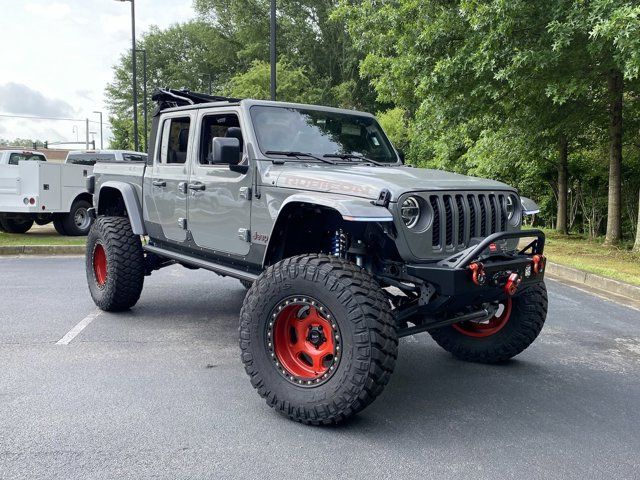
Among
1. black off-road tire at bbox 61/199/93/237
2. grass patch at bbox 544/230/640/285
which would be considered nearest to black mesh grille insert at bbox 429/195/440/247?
grass patch at bbox 544/230/640/285

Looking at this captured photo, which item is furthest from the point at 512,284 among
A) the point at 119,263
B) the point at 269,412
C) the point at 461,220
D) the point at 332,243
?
the point at 119,263

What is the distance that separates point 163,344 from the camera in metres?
5.33

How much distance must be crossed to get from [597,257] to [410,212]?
8.59 meters

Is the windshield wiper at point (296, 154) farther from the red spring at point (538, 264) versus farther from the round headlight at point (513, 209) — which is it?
the red spring at point (538, 264)

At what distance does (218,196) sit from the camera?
4.84m

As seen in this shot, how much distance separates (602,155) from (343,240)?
13.8 m

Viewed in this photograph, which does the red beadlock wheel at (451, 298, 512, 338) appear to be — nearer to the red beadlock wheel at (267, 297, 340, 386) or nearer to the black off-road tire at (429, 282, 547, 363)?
the black off-road tire at (429, 282, 547, 363)

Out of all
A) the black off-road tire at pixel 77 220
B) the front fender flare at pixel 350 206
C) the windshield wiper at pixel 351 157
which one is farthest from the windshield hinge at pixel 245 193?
the black off-road tire at pixel 77 220

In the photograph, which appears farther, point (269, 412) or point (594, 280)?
point (594, 280)

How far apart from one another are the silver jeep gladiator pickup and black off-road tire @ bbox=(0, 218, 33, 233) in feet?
32.2

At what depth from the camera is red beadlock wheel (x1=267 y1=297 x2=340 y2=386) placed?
3721mm

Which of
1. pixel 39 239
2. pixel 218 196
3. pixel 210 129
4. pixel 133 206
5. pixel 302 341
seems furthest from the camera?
pixel 39 239

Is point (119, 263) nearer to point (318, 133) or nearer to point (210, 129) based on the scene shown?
point (210, 129)

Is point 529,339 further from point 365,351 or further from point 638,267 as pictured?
point 638,267
